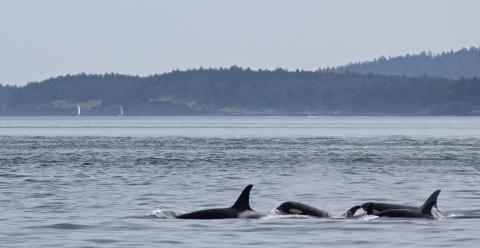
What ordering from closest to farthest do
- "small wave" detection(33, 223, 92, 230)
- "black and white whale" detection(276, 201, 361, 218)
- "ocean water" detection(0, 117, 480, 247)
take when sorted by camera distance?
"ocean water" detection(0, 117, 480, 247)
"small wave" detection(33, 223, 92, 230)
"black and white whale" detection(276, 201, 361, 218)

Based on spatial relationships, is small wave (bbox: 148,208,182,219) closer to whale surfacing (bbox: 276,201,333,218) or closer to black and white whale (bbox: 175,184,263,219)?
black and white whale (bbox: 175,184,263,219)

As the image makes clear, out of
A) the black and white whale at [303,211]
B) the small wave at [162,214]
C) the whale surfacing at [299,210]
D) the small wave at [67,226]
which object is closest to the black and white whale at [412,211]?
the black and white whale at [303,211]

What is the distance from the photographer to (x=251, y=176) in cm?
5250

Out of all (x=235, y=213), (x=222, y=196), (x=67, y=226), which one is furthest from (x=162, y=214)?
(x=222, y=196)

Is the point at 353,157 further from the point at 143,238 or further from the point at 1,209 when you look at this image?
the point at 143,238

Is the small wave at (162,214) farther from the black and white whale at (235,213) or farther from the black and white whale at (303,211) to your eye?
the black and white whale at (303,211)

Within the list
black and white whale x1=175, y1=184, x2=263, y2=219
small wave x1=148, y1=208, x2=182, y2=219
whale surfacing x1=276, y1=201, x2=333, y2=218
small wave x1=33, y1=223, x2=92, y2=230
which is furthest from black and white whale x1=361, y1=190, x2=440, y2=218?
small wave x1=33, y1=223, x2=92, y2=230

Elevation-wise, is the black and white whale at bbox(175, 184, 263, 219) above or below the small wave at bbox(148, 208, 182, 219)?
above

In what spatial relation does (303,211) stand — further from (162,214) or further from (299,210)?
(162,214)

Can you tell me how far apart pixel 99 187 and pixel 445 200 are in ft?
41.6

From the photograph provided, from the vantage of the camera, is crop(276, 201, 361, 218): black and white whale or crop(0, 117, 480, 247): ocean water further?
crop(276, 201, 361, 218): black and white whale

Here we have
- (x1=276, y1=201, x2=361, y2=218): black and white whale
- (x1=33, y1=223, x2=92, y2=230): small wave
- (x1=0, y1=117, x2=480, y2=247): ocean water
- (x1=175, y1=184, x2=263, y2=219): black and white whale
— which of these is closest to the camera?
(x1=0, y1=117, x2=480, y2=247): ocean water

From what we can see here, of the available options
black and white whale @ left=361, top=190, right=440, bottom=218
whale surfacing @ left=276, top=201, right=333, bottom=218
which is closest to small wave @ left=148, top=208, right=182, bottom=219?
whale surfacing @ left=276, top=201, right=333, bottom=218

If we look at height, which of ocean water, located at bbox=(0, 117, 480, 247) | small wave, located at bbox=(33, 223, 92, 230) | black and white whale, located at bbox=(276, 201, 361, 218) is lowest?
ocean water, located at bbox=(0, 117, 480, 247)
